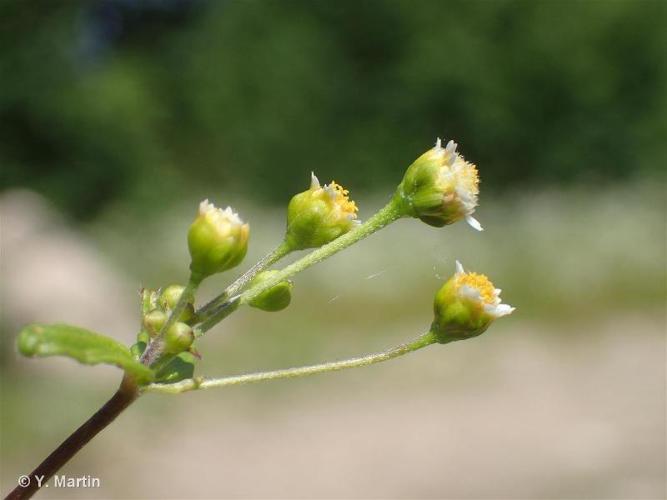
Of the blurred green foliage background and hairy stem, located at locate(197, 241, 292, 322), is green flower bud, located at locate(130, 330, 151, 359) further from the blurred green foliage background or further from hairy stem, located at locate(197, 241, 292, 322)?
the blurred green foliage background

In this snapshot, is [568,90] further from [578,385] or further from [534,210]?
[578,385]

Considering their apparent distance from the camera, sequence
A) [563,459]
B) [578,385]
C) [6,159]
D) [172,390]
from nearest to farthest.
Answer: [172,390] < [563,459] < [578,385] < [6,159]

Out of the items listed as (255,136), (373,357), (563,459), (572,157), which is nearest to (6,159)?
(255,136)

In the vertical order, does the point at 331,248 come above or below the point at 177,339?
above

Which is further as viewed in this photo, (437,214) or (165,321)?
(437,214)

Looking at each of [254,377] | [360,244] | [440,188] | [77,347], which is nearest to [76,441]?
[77,347]

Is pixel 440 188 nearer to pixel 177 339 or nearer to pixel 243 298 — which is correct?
pixel 243 298
